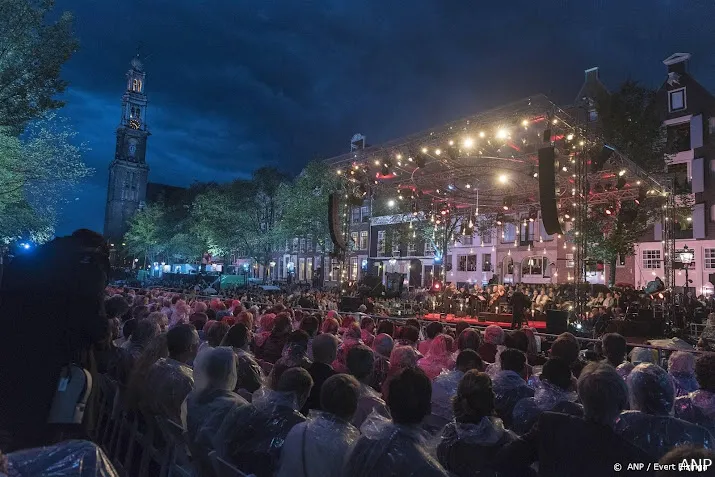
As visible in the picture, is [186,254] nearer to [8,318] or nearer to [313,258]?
[313,258]

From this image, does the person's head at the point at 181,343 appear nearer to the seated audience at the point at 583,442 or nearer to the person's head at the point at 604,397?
the seated audience at the point at 583,442

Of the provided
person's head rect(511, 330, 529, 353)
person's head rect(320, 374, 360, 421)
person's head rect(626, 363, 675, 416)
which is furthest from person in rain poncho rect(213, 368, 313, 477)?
person's head rect(511, 330, 529, 353)

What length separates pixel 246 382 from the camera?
15.5 ft

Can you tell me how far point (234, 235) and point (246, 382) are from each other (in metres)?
39.0

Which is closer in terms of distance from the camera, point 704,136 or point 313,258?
point 704,136

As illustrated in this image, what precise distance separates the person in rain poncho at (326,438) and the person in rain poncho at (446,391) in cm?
199

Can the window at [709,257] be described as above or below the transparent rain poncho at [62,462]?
above

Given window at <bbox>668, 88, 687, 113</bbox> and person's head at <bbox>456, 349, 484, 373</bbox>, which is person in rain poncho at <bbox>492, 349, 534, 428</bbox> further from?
window at <bbox>668, 88, 687, 113</bbox>

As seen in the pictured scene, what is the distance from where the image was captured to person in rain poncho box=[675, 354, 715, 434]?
3.67 m

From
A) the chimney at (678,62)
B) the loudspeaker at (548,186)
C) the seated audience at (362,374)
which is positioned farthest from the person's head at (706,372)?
the chimney at (678,62)

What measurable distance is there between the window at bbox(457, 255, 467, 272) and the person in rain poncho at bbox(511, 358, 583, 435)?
3793 centimetres

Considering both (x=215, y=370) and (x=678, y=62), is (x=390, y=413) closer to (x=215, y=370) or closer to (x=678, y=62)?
(x=215, y=370)

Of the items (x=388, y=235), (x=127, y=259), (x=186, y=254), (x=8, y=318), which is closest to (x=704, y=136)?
(x=388, y=235)

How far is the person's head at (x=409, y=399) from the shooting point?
2.38m
